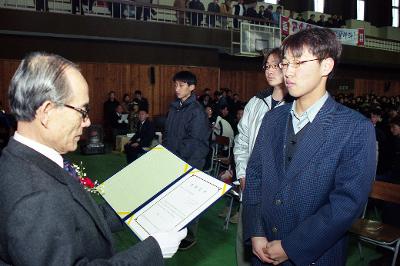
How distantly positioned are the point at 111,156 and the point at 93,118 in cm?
287

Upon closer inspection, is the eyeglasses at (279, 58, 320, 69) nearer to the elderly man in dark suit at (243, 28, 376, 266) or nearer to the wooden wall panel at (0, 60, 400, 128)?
the elderly man in dark suit at (243, 28, 376, 266)

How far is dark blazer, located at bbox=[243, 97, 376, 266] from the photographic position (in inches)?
58.7

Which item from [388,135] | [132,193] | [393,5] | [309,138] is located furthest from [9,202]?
[393,5]

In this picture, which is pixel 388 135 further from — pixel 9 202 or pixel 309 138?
pixel 9 202

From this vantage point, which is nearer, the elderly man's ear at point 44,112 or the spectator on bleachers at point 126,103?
the elderly man's ear at point 44,112

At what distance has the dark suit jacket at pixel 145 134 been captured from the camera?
633cm

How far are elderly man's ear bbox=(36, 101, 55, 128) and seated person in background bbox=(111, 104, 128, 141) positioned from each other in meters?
8.99

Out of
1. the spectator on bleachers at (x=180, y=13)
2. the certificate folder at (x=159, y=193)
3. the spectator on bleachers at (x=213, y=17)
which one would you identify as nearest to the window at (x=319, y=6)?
the spectator on bleachers at (x=213, y=17)

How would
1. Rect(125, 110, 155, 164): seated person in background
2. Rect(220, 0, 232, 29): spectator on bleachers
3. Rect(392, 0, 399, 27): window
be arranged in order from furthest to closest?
Rect(392, 0, 399, 27): window → Rect(220, 0, 232, 29): spectator on bleachers → Rect(125, 110, 155, 164): seated person in background

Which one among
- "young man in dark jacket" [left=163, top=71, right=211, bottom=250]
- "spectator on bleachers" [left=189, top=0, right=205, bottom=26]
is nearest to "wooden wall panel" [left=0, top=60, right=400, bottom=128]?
"spectator on bleachers" [left=189, top=0, right=205, bottom=26]

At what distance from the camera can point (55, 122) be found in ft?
3.62

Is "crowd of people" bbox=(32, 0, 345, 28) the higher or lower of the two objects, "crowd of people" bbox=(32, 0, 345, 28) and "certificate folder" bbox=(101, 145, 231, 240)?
the higher

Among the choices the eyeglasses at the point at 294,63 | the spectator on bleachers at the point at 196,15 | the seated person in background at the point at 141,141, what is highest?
the spectator on bleachers at the point at 196,15

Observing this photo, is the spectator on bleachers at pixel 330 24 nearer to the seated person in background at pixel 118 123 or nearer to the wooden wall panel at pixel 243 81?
the wooden wall panel at pixel 243 81
